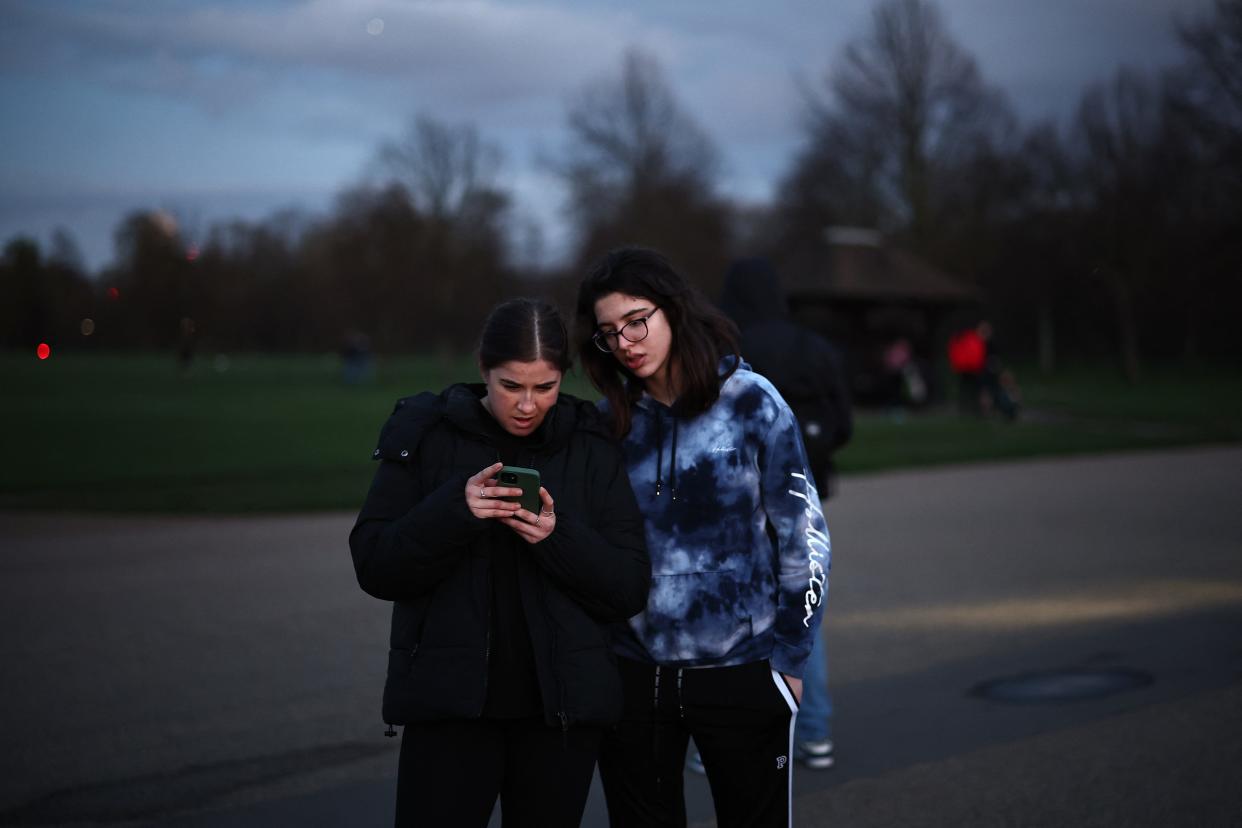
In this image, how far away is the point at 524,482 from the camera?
2.51 metres

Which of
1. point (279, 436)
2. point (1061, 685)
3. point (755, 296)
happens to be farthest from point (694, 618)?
point (279, 436)

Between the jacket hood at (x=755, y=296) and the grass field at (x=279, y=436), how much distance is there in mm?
2389

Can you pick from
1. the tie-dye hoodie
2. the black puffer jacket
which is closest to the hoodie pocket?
the tie-dye hoodie

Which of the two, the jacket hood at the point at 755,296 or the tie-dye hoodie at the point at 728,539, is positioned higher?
the jacket hood at the point at 755,296

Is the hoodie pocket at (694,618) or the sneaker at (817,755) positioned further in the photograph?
the sneaker at (817,755)

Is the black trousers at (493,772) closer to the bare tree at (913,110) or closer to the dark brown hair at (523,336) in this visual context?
the dark brown hair at (523,336)

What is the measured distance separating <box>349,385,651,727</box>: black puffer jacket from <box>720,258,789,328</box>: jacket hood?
2.56 meters

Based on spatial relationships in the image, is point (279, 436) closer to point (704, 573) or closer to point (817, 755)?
point (817, 755)

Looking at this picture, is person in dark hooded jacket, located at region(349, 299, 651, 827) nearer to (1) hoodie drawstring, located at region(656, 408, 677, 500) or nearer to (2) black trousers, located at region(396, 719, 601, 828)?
(2) black trousers, located at region(396, 719, 601, 828)

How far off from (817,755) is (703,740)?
2.18 m

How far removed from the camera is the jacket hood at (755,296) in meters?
5.24

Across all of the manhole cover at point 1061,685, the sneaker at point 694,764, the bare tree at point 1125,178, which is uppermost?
the bare tree at point 1125,178

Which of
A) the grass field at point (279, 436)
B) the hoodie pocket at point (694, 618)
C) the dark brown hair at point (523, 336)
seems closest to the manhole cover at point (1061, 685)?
the hoodie pocket at point (694, 618)

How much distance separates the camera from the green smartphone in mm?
2502
